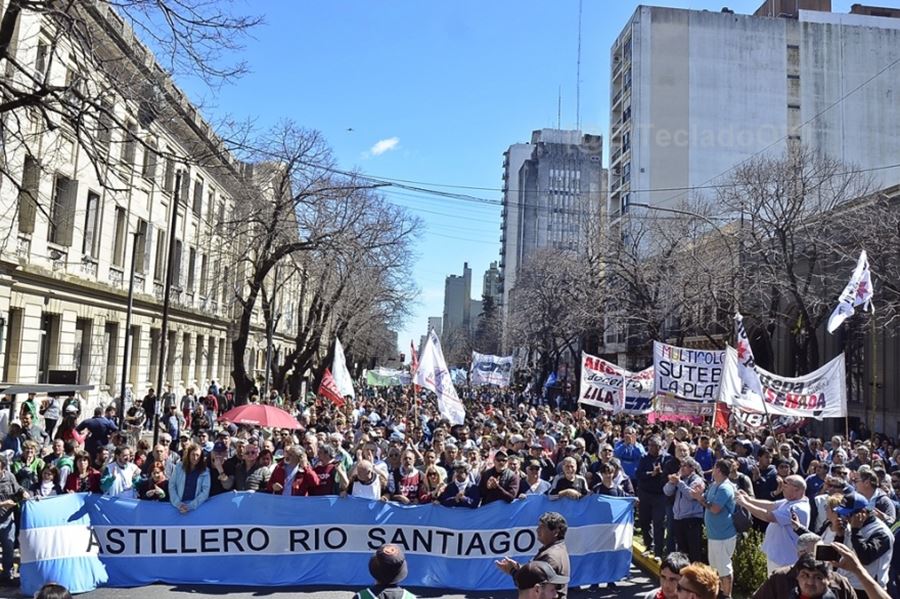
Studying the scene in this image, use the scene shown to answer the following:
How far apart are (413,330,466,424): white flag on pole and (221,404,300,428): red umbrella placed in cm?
275

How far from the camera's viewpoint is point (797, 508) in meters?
7.46

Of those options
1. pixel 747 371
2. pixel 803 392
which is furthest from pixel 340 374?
pixel 803 392

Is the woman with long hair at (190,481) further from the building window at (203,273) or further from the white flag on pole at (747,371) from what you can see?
the building window at (203,273)

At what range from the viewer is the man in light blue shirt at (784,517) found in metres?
7.46

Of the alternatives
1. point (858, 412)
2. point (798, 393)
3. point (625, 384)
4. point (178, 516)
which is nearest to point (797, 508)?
point (178, 516)

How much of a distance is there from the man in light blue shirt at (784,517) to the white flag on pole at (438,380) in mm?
8607

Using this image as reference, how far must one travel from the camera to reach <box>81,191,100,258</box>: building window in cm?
2544

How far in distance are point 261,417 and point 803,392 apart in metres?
10.0

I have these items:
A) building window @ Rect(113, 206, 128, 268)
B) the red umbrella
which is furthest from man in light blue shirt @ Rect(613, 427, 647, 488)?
building window @ Rect(113, 206, 128, 268)

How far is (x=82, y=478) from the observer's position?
10016 mm

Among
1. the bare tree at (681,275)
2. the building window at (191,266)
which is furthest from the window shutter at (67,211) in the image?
the bare tree at (681,275)

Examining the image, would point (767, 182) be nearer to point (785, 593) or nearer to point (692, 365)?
point (692, 365)

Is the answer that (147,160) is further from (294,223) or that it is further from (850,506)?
(850,506)

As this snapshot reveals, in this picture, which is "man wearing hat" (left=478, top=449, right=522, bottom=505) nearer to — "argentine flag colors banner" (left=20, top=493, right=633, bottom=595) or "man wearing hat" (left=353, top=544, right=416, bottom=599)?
"argentine flag colors banner" (left=20, top=493, right=633, bottom=595)
